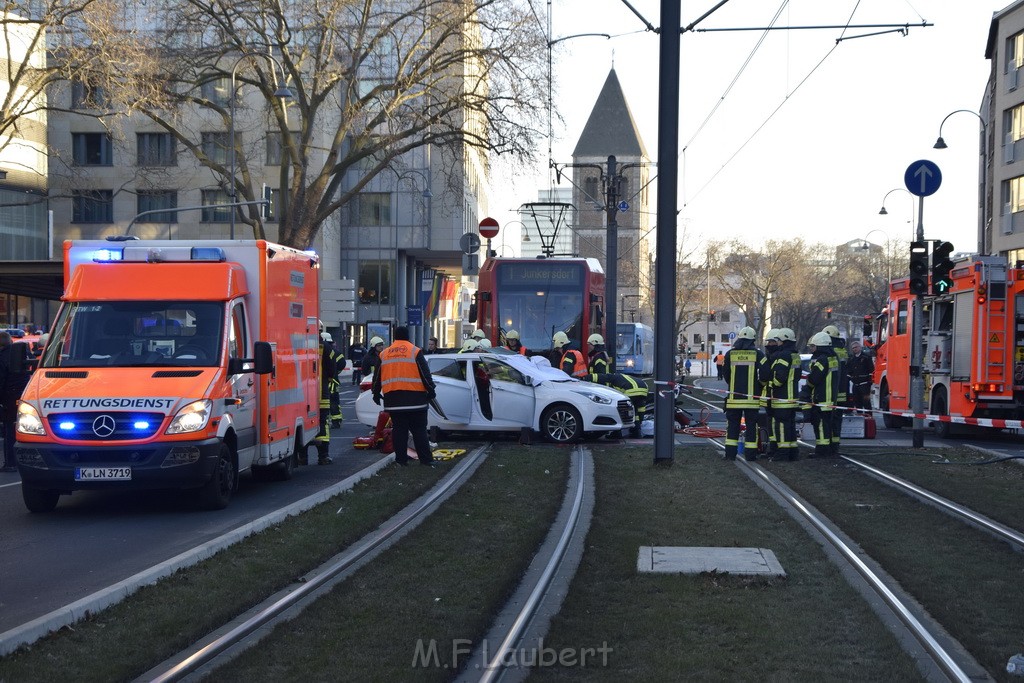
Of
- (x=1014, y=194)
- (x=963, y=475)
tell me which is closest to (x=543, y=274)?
(x=963, y=475)

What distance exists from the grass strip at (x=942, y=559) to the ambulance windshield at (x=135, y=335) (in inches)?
250

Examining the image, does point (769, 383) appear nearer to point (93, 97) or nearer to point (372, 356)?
point (372, 356)

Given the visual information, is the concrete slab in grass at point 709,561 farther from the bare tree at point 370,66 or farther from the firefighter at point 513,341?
the bare tree at point 370,66

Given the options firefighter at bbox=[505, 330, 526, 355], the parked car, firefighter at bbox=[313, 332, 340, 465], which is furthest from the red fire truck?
firefighter at bbox=[313, 332, 340, 465]

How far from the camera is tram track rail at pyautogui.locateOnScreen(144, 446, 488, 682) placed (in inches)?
245

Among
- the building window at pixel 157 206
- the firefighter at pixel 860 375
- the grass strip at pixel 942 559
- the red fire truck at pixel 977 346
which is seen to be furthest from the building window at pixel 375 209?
the grass strip at pixel 942 559

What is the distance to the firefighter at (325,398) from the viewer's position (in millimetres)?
17484

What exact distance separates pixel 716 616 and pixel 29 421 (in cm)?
708

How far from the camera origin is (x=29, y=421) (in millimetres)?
11523

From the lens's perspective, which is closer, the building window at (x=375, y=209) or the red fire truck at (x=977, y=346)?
the red fire truck at (x=977, y=346)

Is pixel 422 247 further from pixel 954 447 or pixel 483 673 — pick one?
pixel 483 673

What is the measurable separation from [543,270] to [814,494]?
45.0 feet

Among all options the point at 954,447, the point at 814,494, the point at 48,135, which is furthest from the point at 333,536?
the point at 48,135

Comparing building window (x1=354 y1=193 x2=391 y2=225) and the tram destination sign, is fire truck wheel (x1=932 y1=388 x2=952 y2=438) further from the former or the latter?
building window (x1=354 y1=193 x2=391 y2=225)
